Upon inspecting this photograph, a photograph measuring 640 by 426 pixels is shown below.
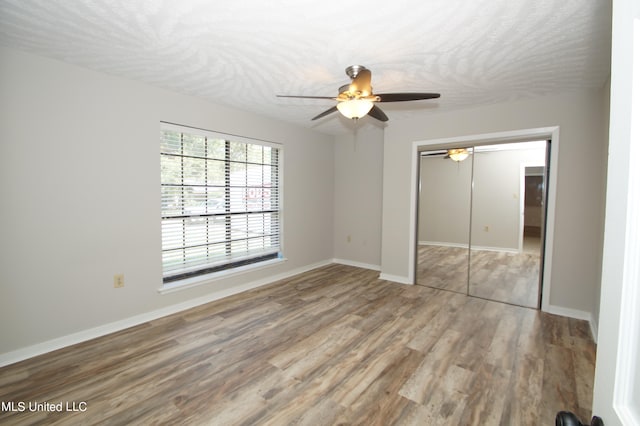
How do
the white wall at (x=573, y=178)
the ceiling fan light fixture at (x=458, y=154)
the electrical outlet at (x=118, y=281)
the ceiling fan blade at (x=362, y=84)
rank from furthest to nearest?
1. the ceiling fan light fixture at (x=458, y=154)
2. the white wall at (x=573, y=178)
3. the electrical outlet at (x=118, y=281)
4. the ceiling fan blade at (x=362, y=84)

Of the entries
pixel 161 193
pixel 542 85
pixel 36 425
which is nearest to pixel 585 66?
pixel 542 85

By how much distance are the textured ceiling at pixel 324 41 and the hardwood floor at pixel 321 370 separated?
8.29 ft

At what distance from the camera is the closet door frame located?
3.24 meters

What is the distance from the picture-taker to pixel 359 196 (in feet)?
17.6

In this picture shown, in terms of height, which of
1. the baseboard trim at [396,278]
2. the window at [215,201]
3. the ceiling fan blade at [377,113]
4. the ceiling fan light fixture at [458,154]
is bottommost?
the baseboard trim at [396,278]

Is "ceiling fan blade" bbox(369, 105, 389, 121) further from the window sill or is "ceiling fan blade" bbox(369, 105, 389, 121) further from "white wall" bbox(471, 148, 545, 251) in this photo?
the window sill

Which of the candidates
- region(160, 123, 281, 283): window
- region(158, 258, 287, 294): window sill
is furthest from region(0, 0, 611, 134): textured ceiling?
region(158, 258, 287, 294): window sill

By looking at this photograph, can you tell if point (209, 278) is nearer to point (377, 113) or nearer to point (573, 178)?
point (377, 113)

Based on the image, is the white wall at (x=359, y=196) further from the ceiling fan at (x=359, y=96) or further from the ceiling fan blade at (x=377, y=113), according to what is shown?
the ceiling fan at (x=359, y=96)

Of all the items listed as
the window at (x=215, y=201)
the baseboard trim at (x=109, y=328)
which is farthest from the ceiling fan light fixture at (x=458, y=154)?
the baseboard trim at (x=109, y=328)

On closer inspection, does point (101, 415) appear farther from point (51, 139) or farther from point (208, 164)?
point (208, 164)

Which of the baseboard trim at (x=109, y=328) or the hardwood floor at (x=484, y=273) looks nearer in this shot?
the baseboard trim at (x=109, y=328)

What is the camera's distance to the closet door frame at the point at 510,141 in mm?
3244

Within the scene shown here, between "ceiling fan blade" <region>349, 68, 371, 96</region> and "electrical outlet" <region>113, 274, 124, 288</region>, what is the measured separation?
2866mm
